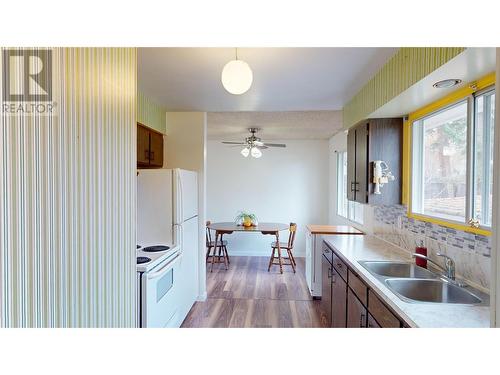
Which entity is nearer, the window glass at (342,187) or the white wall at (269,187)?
the window glass at (342,187)

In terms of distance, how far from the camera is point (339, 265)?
2.26 m

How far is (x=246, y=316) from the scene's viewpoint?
115 inches

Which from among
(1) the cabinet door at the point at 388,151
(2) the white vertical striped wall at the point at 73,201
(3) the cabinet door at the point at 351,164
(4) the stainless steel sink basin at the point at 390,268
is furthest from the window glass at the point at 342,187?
(2) the white vertical striped wall at the point at 73,201

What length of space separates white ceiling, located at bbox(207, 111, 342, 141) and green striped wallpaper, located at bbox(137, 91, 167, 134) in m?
0.68

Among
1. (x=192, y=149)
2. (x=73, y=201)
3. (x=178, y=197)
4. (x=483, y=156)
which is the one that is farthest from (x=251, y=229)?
(x=73, y=201)

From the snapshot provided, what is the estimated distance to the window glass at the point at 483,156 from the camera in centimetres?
153

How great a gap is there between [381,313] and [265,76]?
75.8 inches

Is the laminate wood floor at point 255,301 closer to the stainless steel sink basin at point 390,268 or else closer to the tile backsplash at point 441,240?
the stainless steel sink basin at point 390,268

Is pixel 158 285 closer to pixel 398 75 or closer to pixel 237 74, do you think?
pixel 237 74

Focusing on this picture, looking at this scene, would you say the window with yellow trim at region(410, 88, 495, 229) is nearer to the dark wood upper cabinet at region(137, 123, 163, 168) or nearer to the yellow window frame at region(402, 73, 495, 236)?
the yellow window frame at region(402, 73, 495, 236)

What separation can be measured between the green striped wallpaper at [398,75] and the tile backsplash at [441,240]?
1.03 m

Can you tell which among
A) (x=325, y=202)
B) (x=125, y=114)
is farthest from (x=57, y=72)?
(x=325, y=202)
